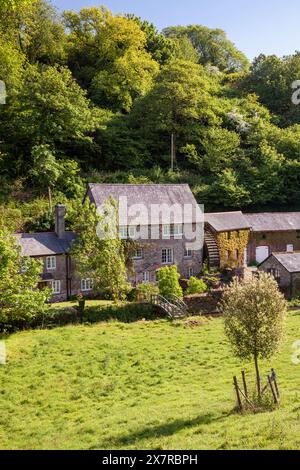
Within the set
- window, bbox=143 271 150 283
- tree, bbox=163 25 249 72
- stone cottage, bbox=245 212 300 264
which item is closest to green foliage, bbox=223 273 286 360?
window, bbox=143 271 150 283

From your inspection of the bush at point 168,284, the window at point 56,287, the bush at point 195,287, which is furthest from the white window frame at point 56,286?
the bush at point 195,287

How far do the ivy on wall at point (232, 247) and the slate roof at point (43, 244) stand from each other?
13347mm

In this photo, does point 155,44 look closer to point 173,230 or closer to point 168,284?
point 173,230

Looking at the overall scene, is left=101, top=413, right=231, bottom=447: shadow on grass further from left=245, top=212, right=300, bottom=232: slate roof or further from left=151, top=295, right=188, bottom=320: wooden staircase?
left=245, top=212, right=300, bottom=232: slate roof

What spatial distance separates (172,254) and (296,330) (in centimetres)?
1373

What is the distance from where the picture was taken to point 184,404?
1869cm

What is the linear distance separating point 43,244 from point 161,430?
883 inches

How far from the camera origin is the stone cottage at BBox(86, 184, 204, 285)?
126 feet

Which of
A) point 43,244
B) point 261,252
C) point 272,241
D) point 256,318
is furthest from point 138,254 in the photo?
point 256,318

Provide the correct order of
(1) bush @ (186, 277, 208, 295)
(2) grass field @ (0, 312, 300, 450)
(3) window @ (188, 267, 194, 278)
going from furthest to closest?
(3) window @ (188, 267, 194, 278) → (1) bush @ (186, 277, 208, 295) → (2) grass field @ (0, 312, 300, 450)

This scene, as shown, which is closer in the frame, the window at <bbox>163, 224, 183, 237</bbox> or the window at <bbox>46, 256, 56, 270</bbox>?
the window at <bbox>46, 256, 56, 270</bbox>

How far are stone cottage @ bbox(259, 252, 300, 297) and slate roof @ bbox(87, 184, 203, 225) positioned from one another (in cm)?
713
